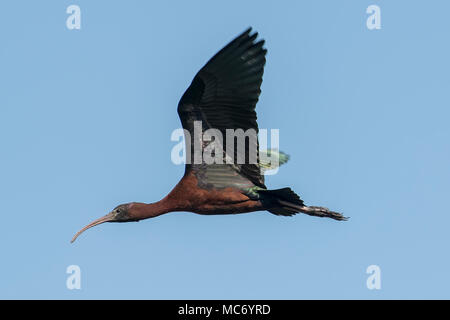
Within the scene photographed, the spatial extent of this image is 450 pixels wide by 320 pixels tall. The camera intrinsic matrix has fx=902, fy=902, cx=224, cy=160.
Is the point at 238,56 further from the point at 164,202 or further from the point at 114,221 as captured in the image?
the point at 114,221

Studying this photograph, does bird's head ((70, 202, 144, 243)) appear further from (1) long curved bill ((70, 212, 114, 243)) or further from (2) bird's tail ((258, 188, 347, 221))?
(2) bird's tail ((258, 188, 347, 221))

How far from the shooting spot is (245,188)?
14.6m

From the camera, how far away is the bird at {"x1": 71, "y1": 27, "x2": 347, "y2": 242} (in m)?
13.5

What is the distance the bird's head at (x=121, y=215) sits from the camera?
15.1 meters

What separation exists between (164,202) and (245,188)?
4.47ft

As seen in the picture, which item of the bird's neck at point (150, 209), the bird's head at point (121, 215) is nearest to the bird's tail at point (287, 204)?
the bird's neck at point (150, 209)

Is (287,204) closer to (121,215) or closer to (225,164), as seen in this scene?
(225,164)

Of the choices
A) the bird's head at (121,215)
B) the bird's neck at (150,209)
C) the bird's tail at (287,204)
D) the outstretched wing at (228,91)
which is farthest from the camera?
the bird's head at (121,215)

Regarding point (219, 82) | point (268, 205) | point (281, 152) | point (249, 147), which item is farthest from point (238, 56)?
point (281, 152)

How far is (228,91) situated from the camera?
13727mm

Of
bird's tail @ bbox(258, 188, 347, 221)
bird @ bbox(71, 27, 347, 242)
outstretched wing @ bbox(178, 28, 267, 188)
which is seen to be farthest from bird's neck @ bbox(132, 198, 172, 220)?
bird's tail @ bbox(258, 188, 347, 221)

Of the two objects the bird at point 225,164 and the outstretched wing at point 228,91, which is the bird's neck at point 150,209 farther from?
the outstretched wing at point 228,91

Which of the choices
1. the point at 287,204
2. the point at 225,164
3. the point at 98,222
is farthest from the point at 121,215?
the point at 287,204

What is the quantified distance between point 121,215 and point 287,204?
2851mm
